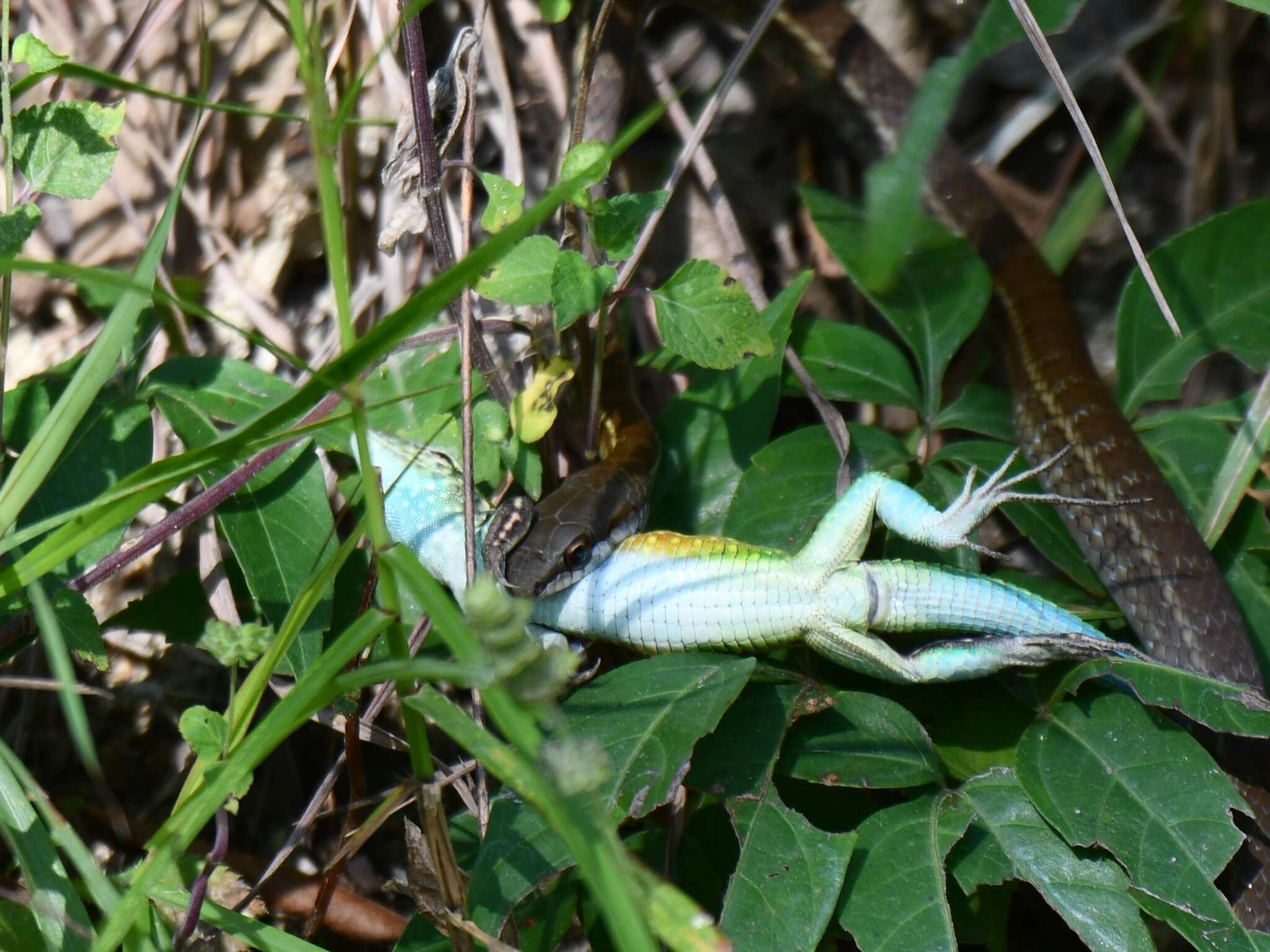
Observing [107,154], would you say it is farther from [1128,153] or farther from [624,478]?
[1128,153]

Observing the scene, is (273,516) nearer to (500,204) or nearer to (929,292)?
(500,204)

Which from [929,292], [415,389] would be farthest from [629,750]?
[929,292]

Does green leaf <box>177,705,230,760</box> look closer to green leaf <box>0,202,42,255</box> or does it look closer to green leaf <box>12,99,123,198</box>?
green leaf <box>0,202,42,255</box>

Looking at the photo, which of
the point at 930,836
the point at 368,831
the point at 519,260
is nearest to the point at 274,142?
the point at 519,260

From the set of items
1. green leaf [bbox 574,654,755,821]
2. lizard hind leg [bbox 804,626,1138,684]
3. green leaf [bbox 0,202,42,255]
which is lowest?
lizard hind leg [bbox 804,626,1138,684]

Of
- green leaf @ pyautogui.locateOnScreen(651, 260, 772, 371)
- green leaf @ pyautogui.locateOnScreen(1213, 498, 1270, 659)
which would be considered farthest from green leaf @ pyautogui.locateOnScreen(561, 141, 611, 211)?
green leaf @ pyautogui.locateOnScreen(1213, 498, 1270, 659)

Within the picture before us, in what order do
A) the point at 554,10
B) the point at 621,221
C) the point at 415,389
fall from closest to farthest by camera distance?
1. the point at 621,221
2. the point at 415,389
3. the point at 554,10

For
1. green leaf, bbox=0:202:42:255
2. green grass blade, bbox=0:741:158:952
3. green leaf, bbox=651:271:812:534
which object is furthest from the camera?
green leaf, bbox=651:271:812:534
